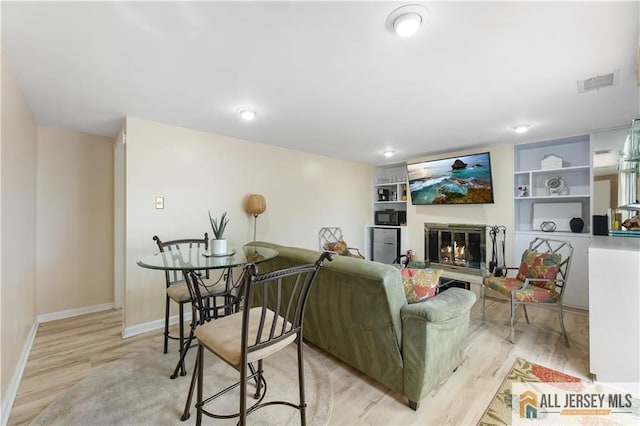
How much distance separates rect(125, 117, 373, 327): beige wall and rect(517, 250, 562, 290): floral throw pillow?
2839 millimetres

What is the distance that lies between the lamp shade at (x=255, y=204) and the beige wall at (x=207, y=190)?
5.4 inches

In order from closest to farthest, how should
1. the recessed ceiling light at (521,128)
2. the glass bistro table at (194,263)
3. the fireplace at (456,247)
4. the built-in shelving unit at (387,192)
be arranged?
the glass bistro table at (194,263), the recessed ceiling light at (521,128), the fireplace at (456,247), the built-in shelving unit at (387,192)

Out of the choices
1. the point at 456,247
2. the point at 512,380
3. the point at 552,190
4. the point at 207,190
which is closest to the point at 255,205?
the point at 207,190

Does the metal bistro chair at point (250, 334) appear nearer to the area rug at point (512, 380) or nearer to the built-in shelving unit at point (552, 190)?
the area rug at point (512, 380)

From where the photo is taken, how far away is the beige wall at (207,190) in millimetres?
2811

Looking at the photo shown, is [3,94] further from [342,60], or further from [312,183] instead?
[312,183]

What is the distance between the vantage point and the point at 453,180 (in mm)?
4332

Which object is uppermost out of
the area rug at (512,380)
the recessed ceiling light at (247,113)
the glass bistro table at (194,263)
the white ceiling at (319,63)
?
the white ceiling at (319,63)

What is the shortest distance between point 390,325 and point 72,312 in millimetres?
3709

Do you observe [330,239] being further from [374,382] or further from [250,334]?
[250,334]

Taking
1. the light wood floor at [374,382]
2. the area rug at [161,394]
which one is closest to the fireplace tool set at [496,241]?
the light wood floor at [374,382]

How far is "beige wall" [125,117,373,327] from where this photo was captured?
9.22 ft

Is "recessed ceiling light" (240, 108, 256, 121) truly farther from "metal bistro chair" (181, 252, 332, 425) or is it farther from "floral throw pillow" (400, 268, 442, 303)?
"floral throw pillow" (400, 268, 442, 303)

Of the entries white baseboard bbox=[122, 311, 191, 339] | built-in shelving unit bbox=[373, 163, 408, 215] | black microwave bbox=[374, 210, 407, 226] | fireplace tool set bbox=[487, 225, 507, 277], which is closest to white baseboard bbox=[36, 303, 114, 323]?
white baseboard bbox=[122, 311, 191, 339]
